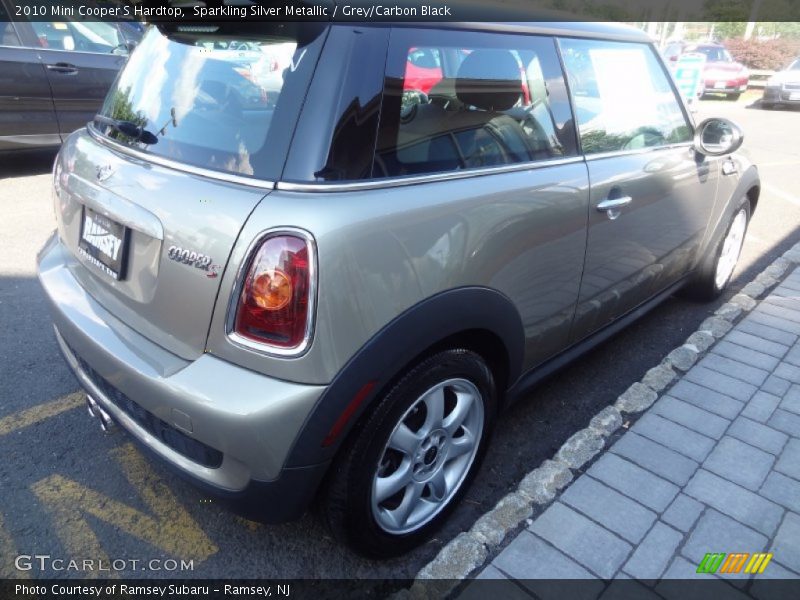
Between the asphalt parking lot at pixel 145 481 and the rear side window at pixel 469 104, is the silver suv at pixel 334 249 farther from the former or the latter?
the asphalt parking lot at pixel 145 481

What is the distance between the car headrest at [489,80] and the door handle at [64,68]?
19.4ft

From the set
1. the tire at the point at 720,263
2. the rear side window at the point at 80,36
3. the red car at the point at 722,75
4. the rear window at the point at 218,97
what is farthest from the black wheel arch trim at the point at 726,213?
the red car at the point at 722,75

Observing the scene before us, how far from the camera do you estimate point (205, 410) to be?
1530mm

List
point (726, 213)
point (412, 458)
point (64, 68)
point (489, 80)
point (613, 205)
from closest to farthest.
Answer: point (412, 458)
point (489, 80)
point (613, 205)
point (726, 213)
point (64, 68)

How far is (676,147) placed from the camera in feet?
9.72

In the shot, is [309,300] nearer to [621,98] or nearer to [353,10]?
[353,10]

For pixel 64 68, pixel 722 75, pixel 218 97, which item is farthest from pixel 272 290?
pixel 722 75

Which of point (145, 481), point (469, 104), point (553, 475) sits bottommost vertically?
point (145, 481)

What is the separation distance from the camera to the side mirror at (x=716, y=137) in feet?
10.0

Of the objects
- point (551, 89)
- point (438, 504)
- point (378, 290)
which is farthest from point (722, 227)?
point (378, 290)

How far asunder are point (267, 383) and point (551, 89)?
1.58 metres

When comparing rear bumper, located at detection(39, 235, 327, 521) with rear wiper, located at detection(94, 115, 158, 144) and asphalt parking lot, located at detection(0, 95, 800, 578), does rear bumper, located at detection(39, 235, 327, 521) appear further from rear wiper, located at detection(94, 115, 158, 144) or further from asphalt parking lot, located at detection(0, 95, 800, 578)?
rear wiper, located at detection(94, 115, 158, 144)

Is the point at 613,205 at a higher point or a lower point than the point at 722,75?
lower

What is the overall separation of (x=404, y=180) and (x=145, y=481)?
1581 mm
